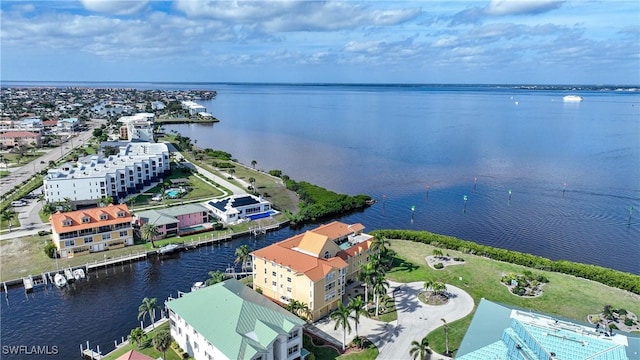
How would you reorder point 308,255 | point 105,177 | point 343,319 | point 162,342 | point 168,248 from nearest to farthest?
1. point 162,342
2. point 343,319
3. point 308,255
4. point 168,248
5. point 105,177

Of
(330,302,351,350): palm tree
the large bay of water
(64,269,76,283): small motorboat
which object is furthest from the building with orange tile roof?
(64,269,76,283): small motorboat

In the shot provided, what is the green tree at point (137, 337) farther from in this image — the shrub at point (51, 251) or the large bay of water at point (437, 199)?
the shrub at point (51, 251)

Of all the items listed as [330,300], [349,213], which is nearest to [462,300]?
[330,300]

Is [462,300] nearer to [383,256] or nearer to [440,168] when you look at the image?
[383,256]

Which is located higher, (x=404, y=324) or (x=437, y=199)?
(x=404, y=324)

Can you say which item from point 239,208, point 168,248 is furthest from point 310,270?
point 239,208

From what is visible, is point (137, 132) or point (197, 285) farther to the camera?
point (137, 132)

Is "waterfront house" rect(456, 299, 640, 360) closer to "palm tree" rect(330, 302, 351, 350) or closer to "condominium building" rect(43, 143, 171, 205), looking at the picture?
"palm tree" rect(330, 302, 351, 350)

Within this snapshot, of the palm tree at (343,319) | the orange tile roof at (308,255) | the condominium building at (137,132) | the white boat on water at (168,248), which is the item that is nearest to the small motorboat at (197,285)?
the orange tile roof at (308,255)

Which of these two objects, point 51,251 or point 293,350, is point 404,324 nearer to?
point 293,350
